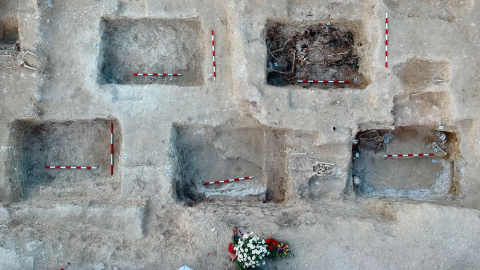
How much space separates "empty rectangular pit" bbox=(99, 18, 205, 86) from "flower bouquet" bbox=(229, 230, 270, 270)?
8.84 feet

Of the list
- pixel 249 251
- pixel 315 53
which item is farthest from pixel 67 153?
pixel 315 53

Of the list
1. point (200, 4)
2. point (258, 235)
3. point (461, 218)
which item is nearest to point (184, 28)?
point (200, 4)

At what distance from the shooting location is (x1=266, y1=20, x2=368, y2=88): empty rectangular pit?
680cm

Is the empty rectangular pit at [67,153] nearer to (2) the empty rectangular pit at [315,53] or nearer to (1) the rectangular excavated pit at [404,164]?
(2) the empty rectangular pit at [315,53]

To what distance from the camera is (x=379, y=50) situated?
20.5 ft

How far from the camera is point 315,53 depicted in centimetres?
702

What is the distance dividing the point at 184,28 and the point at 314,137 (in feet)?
9.35

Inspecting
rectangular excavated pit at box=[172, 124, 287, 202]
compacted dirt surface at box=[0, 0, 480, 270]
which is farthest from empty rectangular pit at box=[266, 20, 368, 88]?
rectangular excavated pit at box=[172, 124, 287, 202]

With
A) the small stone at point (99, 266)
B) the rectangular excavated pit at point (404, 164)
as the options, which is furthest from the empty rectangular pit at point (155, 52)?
the rectangular excavated pit at point (404, 164)

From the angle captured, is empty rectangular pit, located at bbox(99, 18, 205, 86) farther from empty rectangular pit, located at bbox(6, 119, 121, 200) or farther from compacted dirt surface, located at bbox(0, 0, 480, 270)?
empty rectangular pit, located at bbox(6, 119, 121, 200)

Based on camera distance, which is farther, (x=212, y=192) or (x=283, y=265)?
(x=212, y=192)

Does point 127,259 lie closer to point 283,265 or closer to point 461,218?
point 283,265

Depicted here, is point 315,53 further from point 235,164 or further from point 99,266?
point 99,266

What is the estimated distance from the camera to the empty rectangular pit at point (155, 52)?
6.76 m
